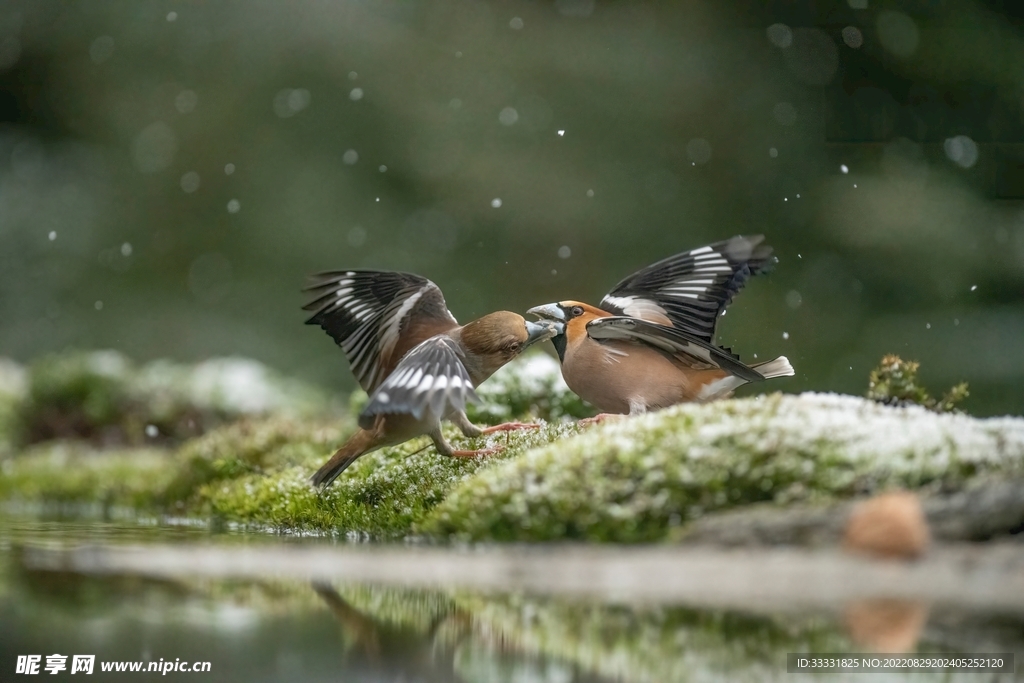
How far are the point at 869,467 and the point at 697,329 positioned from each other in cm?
241

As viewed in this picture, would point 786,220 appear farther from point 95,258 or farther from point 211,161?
point 95,258

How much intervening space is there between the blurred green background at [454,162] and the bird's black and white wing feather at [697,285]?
4.22m

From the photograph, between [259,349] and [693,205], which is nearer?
[693,205]

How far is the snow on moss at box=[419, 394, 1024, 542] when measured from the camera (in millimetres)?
2760

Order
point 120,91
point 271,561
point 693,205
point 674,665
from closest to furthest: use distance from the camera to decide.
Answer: point 674,665 → point 271,561 → point 693,205 → point 120,91

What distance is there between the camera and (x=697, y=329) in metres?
5.11

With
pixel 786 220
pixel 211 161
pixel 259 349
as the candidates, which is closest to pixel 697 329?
pixel 786 220

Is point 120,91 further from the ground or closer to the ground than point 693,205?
further from the ground

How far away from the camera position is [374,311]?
4.78 meters

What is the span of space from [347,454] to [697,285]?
2.13 metres

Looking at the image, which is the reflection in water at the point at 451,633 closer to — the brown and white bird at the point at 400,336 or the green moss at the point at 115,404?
the brown and white bird at the point at 400,336

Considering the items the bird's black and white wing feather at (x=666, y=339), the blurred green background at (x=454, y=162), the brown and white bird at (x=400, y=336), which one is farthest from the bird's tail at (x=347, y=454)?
the blurred green background at (x=454, y=162)

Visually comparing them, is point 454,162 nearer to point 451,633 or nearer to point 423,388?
point 423,388

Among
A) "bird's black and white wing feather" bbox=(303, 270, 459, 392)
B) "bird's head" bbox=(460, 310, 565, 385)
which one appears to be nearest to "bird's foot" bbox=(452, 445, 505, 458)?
"bird's head" bbox=(460, 310, 565, 385)
